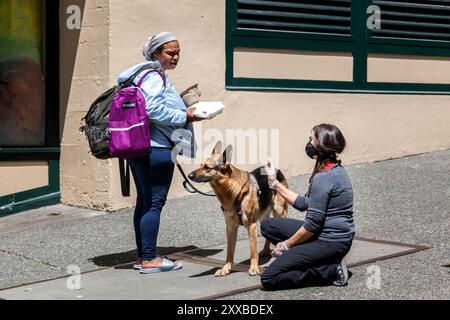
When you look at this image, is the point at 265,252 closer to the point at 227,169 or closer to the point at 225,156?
the point at 227,169

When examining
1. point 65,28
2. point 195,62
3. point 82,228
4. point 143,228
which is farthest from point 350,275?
point 65,28

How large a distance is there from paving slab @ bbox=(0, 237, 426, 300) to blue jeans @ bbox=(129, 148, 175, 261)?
0.31 meters

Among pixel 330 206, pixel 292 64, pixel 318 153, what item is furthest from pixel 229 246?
pixel 292 64

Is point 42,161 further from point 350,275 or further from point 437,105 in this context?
point 437,105

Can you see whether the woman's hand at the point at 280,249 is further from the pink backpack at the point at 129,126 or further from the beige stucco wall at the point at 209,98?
the beige stucco wall at the point at 209,98

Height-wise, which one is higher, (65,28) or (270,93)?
(65,28)

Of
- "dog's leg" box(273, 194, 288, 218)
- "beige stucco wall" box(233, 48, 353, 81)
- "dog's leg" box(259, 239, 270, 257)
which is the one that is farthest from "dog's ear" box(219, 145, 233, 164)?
"beige stucco wall" box(233, 48, 353, 81)

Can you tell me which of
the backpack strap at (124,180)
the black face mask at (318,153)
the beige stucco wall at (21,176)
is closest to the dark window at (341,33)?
the beige stucco wall at (21,176)

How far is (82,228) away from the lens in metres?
8.66

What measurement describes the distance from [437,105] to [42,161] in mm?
5995

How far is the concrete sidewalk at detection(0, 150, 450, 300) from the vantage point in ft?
19.8

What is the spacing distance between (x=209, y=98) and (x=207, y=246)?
2875mm

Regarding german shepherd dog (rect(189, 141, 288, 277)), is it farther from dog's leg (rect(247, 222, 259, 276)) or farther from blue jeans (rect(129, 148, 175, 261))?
blue jeans (rect(129, 148, 175, 261))

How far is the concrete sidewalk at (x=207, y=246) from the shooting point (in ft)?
19.8
